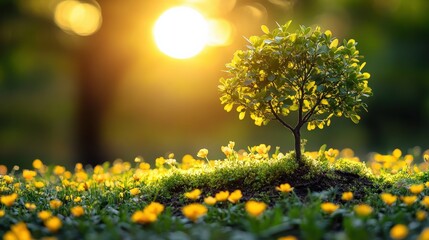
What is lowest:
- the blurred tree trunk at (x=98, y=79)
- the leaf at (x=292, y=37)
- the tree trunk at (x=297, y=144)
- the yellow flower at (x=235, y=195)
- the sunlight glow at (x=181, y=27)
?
the yellow flower at (x=235, y=195)

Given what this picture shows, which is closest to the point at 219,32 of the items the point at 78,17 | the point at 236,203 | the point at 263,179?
the point at 78,17

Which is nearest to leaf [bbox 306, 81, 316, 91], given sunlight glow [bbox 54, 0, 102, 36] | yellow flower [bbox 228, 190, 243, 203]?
yellow flower [bbox 228, 190, 243, 203]

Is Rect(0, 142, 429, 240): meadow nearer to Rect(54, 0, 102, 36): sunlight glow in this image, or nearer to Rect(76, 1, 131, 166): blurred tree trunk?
Rect(76, 1, 131, 166): blurred tree trunk

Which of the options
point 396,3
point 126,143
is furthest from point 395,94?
point 126,143

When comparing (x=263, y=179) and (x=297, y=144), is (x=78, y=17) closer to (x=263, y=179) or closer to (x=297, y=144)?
(x=297, y=144)

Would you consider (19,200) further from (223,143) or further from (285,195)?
(223,143)

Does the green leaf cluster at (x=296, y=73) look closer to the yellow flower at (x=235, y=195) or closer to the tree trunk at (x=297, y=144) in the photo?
the tree trunk at (x=297, y=144)

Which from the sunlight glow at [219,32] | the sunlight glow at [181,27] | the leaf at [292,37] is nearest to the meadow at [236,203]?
the leaf at [292,37]
